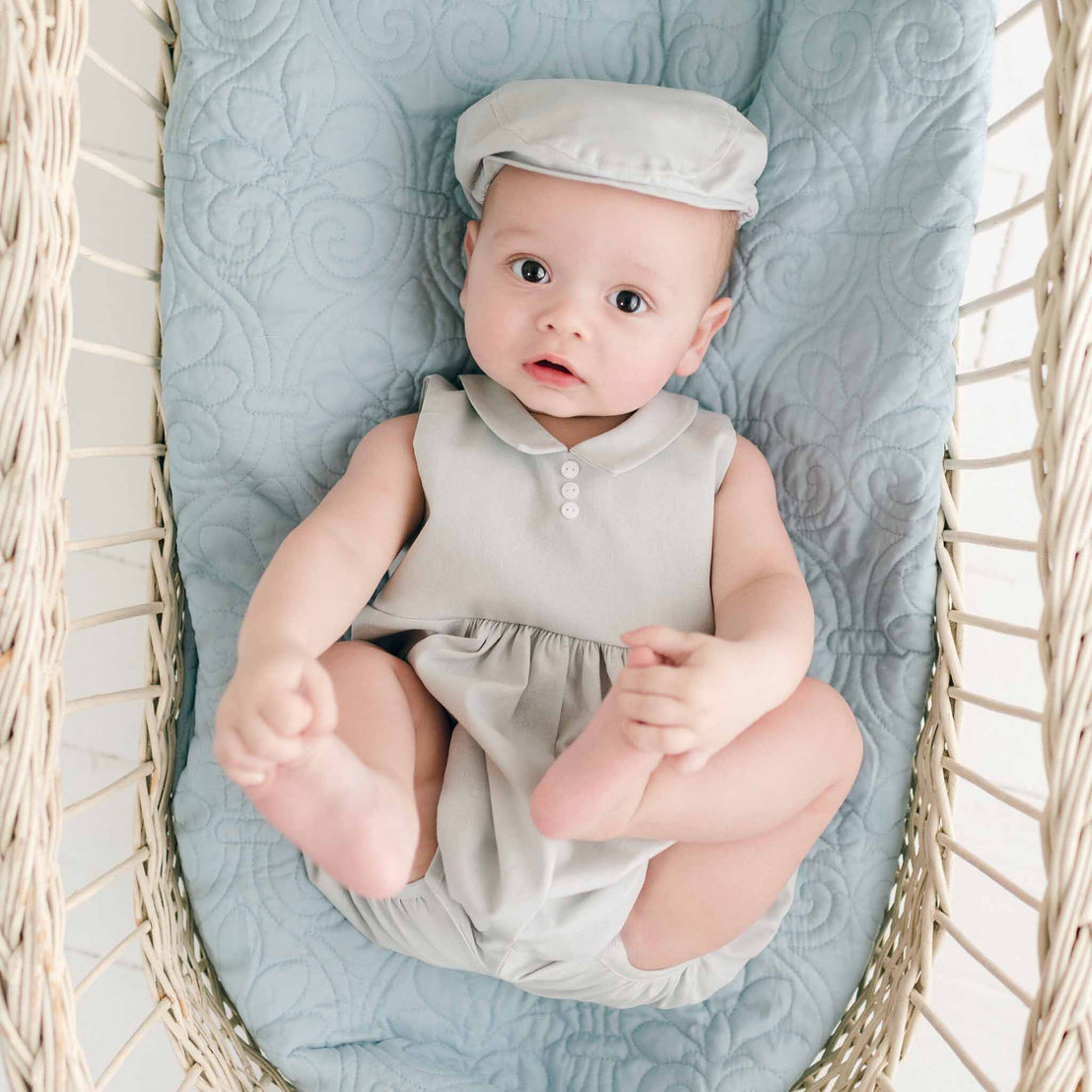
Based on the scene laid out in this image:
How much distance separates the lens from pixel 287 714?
709mm

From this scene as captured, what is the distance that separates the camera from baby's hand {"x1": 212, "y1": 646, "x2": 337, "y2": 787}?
0.71 meters

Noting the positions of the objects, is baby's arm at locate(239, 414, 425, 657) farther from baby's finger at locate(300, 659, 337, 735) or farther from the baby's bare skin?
baby's finger at locate(300, 659, 337, 735)

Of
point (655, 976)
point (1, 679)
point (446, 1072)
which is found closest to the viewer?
point (1, 679)

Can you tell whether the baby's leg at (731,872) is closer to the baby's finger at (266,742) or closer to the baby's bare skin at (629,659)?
the baby's bare skin at (629,659)

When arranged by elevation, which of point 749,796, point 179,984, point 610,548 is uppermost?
point 610,548

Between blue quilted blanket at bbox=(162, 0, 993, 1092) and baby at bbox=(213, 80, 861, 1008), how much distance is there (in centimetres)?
8

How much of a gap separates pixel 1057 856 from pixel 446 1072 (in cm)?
69

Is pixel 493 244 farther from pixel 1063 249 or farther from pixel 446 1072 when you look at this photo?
pixel 446 1072

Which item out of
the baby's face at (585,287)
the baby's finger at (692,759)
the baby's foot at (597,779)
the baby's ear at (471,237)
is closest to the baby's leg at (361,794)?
the baby's foot at (597,779)

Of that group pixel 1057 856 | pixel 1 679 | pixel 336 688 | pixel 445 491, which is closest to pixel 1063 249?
pixel 1057 856

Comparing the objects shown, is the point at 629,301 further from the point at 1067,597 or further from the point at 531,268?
the point at 1067,597

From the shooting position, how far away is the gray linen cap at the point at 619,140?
96 centimetres

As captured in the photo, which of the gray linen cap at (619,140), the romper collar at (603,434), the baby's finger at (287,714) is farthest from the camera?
the romper collar at (603,434)

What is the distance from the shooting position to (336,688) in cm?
95
